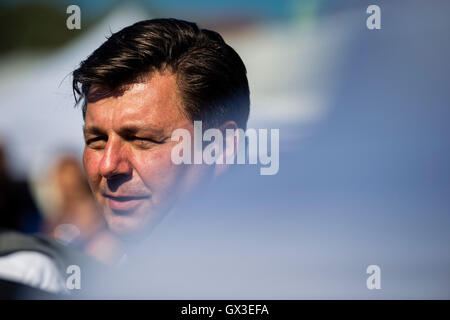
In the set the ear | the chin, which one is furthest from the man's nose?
the ear

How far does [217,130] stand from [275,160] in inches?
9.5

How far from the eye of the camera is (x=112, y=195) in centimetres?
224

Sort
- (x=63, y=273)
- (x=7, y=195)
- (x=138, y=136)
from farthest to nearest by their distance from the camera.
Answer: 1. (x=7, y=195)
2. (x=63, y=273)
3. (x=138, y=136)

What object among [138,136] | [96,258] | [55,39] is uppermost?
[55,39]

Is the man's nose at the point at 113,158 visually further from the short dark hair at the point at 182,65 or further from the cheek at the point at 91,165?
the short dark hair at the point at 182,65

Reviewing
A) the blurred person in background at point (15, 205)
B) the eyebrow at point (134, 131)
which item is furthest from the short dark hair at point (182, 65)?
the blurred person in background at point (15, 205)

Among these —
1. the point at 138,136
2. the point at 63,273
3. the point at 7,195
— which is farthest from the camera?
the point at 7,195

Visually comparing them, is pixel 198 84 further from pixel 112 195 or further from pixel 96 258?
pixel 96 258

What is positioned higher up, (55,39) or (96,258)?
(55,39)

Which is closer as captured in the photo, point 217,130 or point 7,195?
point 217,130

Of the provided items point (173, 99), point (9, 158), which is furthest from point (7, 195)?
point (173, 99)

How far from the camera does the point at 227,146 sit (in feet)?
7.49

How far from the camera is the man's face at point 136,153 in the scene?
219cm

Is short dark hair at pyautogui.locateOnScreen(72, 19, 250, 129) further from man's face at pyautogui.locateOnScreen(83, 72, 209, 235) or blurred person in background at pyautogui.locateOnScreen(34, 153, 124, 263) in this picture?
blurred person in background at pyautogui.locateOnScreen(34, 153, 124, 263)
